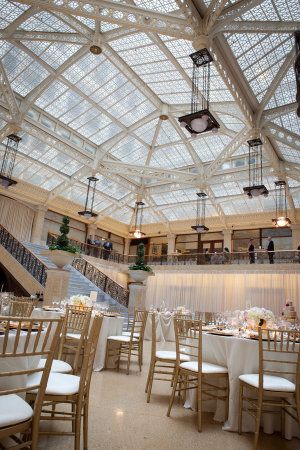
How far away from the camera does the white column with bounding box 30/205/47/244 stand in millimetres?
17156

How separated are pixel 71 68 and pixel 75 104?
1.90m

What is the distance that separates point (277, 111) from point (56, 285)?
890 cm

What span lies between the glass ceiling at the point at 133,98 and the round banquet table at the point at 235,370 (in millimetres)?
6464

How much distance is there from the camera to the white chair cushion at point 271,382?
3.00 meters

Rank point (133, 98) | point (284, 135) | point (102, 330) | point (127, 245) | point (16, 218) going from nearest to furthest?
point (102, 330)
point (284, 135)
point (133, 98)
point (16, 218)
point (127, 245)

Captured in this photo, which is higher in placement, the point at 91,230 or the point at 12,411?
the point at 91,230

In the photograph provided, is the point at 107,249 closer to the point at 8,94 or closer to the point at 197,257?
Result: the point at 197,257

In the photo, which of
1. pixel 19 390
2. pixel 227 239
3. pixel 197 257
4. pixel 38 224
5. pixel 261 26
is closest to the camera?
pixel 19 390

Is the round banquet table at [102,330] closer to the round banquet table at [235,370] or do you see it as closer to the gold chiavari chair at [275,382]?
the round banquet table at [235,370]

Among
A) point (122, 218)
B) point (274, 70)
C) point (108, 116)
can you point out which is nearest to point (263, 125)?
point (274, 70)

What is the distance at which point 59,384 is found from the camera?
245 centimetres

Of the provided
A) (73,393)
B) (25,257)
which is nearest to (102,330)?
(73,393)

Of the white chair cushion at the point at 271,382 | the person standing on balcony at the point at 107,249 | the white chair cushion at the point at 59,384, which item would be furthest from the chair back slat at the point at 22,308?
the person standing on balcony at the point at 107,249

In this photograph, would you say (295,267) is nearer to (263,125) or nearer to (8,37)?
(263,125)
